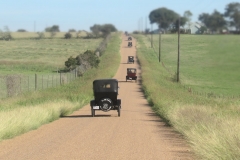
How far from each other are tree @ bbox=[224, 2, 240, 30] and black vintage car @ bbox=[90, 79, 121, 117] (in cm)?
15716

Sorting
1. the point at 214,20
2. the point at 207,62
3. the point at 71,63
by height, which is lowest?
the point at 207,62

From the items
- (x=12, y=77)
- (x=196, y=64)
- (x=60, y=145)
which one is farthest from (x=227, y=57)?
(x=60, y=145)

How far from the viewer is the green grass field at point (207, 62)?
70.8 meters

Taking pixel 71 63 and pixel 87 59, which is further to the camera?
pixel 87 59

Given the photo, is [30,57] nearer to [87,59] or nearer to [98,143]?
[87,59]

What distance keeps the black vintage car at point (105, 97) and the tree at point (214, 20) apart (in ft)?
443

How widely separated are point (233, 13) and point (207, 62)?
305 ft

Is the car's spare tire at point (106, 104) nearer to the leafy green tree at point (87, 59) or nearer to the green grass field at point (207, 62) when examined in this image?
the green grass field at point (207, 62)

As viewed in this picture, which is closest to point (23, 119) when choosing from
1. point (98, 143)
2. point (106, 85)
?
point (98, 143)

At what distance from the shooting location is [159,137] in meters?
17.6

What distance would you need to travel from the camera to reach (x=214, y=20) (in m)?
164

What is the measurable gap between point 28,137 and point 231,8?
592 ft

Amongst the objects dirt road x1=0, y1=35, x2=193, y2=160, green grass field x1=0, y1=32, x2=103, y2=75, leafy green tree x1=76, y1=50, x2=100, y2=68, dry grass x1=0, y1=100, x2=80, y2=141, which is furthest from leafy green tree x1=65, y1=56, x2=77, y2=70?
dirt road x1=0, y1=35, x2=193, y2=160

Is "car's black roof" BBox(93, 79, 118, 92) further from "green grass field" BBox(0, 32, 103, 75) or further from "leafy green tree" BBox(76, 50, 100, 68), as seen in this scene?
"leafy green tree" BBox(76, 50, 100, 68)
